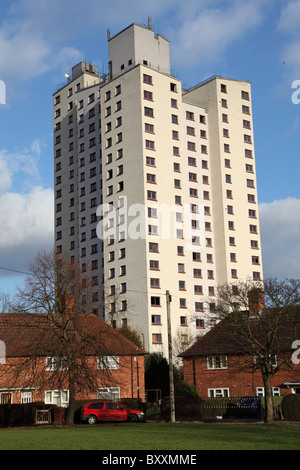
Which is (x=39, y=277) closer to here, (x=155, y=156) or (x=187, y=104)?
(x=155, y=156)

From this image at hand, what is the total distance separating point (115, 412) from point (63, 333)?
280 inches

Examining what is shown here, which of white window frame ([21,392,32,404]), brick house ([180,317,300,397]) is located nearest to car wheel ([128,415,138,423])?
brick house ([180,317,300,397])

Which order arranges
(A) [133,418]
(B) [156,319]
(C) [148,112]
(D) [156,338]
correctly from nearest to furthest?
(A) [133,418] → (D) [156,338] → (B) [156,319] → (C) [148,112]

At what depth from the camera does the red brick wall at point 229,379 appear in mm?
51750

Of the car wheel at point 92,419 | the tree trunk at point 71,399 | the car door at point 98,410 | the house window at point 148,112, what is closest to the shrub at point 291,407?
the car door at point 98,410

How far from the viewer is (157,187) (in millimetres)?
92625

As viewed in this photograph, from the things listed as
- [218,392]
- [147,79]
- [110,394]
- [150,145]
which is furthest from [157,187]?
[110,394]

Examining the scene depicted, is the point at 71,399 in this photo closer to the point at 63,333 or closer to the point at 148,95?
the point at 63,333

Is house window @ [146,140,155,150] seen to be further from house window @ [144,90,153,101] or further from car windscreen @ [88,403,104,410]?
car windscreen @ [88,403,104,410]

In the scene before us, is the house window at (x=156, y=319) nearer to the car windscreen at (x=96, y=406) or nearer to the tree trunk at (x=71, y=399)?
the car windscreen at (x=96, y=406)

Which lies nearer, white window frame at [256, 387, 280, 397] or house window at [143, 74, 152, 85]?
white window frame at [256, 387, 280, 397]

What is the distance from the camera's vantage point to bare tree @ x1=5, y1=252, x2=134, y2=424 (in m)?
38.7

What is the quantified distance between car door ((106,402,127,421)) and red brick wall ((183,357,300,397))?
12193 mm
